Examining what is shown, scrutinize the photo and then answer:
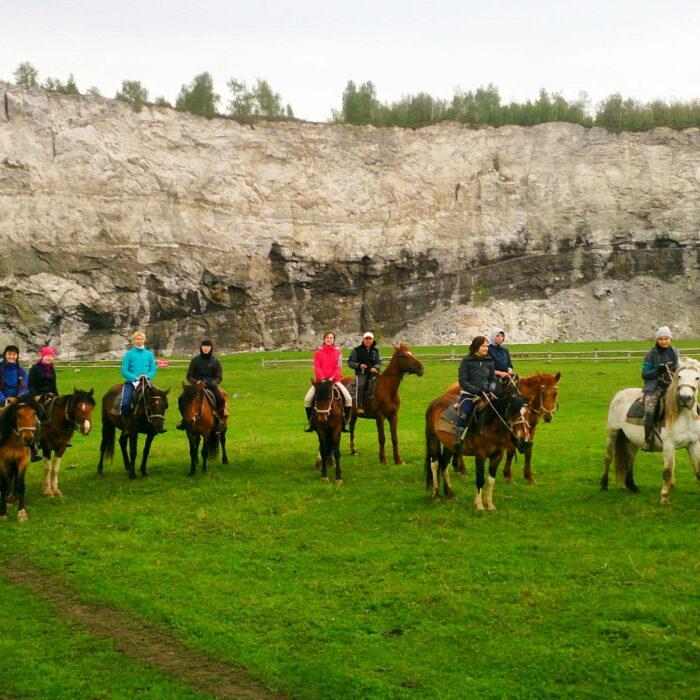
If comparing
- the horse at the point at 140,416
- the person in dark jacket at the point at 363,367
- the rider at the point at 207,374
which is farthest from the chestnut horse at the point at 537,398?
the horse at the point at 140,416

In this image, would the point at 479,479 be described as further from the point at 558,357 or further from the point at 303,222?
the point at 303,222

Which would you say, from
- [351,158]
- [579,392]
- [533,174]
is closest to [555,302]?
[533,174]

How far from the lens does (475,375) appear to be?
44.2ft

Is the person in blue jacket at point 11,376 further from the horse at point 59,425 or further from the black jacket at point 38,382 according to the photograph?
the horse at point 59,425

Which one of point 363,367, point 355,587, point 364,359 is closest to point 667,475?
point 355,587

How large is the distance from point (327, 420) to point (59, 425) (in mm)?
4993

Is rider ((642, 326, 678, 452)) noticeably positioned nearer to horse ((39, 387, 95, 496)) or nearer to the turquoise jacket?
horse ((39, 387, 95, 496))

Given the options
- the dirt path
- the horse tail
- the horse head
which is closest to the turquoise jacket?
the horse head

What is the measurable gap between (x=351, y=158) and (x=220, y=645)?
6825cm

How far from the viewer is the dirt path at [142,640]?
7.40m

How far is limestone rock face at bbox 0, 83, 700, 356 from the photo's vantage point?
208ft

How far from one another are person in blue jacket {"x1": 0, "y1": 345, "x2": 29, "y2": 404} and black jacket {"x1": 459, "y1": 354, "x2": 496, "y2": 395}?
7746 mm

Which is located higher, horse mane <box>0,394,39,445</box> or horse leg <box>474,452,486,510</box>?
horse mane <box>0,394,39,445</box>

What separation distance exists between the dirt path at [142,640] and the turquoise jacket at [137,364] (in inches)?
274
